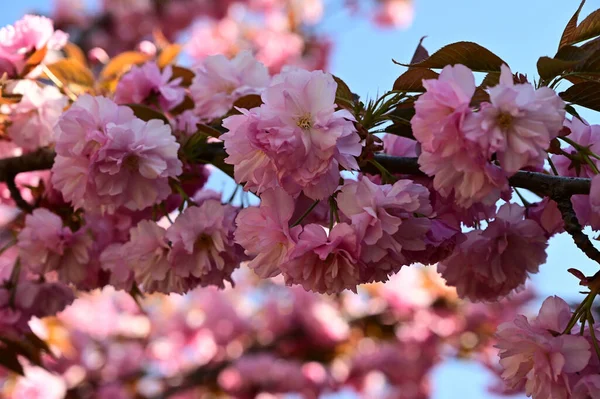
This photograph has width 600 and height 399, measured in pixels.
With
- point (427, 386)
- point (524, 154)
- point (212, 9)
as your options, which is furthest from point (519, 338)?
point (212, 9)

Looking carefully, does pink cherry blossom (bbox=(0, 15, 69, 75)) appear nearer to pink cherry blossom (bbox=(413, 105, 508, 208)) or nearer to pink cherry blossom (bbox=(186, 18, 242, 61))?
pink cherry blossom (bbox=(413, 105, 508, 208))

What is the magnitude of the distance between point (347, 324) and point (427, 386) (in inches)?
22.8

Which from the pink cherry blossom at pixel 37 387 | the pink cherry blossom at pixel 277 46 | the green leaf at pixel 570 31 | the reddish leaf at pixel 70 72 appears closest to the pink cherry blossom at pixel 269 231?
the green leaf at pixel 570 31

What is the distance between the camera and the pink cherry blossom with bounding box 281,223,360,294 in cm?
73

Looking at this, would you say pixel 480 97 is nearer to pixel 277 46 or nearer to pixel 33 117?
pixel 33 117

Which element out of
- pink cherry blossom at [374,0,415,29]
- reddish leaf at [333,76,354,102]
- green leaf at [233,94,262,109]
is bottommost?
green leaf at [233,94,262,109]

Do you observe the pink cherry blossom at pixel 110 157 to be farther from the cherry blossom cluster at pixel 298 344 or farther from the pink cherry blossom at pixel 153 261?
the cherry blossom cluster at pixel 298 344

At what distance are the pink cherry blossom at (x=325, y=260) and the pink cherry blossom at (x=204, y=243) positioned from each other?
19 cm

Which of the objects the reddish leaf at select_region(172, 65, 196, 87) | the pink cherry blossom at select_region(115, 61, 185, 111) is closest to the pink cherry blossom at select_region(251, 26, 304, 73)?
the reddish leaf at select_region(172, 65, 196, 87)

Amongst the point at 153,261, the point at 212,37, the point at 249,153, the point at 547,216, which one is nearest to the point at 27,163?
the point at 153,261

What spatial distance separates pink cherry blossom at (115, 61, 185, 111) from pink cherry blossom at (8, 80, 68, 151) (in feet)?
0.35

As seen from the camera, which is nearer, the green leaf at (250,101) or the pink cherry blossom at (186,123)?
the green leaf at (250,101)

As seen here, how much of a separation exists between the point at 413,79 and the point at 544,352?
1.06 ft

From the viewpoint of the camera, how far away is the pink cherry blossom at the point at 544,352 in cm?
76
